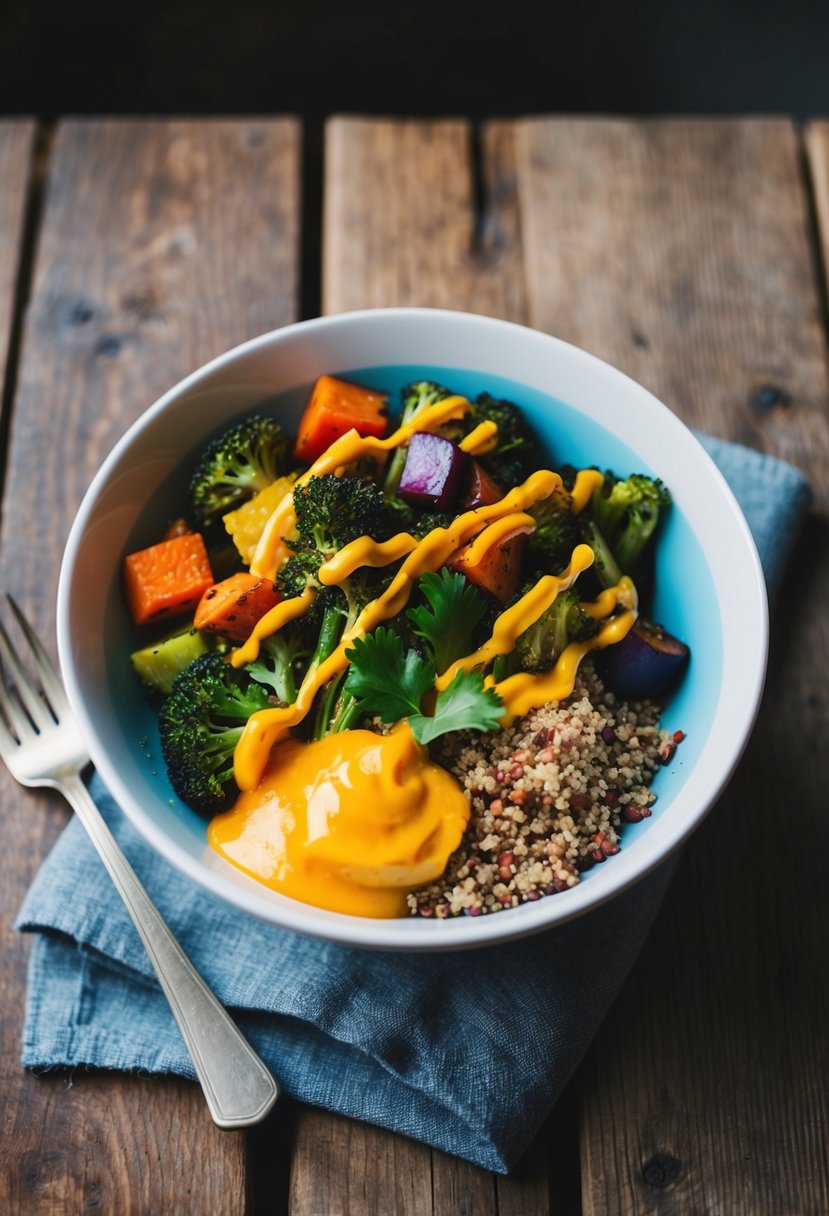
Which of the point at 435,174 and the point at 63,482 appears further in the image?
the point at 435,174

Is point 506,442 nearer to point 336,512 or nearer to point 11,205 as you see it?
point 336,512

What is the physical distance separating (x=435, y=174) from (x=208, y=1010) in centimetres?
215

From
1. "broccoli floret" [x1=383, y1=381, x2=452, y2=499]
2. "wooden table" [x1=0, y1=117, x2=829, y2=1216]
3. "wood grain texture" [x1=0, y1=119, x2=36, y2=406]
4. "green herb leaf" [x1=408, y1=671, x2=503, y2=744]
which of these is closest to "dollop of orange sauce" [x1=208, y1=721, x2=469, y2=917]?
"green herb leaf" [x1=408, y1=671, x2=503, y2=744]

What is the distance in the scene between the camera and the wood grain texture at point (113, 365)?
2.12m

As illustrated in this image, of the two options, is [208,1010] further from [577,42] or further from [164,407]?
[577,42]

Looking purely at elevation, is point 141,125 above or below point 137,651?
above

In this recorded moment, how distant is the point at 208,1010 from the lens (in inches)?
83.3

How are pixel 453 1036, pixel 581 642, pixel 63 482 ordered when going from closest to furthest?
pixel 581 642
pixel 453 1036
pixel 63 482

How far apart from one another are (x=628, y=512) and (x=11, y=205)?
1894 millimetres

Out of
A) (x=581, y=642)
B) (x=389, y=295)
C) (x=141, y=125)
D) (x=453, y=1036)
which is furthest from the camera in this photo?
(x=141, y=125)

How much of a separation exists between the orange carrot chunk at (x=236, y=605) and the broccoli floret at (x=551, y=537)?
0.46 metres

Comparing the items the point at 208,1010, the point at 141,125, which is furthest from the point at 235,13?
the point at 208,1010

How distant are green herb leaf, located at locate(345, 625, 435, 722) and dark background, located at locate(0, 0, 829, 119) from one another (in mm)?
3030

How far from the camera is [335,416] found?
6.93 ft
